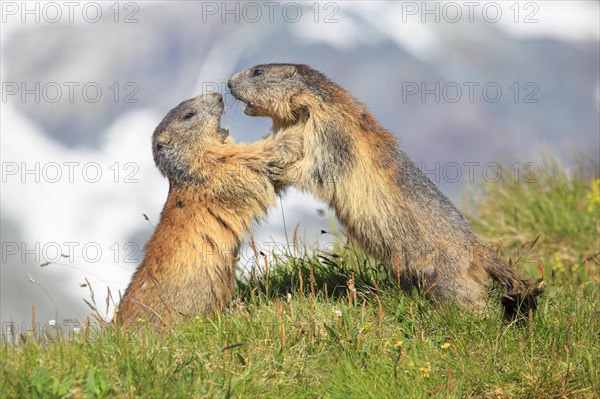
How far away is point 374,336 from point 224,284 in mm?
1926

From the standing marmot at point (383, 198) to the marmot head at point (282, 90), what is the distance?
13mm

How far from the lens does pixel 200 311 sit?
752 centimetres

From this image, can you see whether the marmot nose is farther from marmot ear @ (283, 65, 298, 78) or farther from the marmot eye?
marmot ear @ (283, 65, 298, 78)

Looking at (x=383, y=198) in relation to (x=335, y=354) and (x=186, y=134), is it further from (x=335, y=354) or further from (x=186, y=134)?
(x=186, y=134)

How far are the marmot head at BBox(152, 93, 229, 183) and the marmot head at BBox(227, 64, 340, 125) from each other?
344mm

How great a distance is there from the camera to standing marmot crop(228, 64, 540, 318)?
7.34 m

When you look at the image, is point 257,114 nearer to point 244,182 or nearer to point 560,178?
point 244,182

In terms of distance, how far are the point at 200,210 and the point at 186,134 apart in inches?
37.9

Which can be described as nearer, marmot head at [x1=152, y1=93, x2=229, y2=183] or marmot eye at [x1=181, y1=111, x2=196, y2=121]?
marmot head at [x1=152, y1=93, x2=229, y2=183]

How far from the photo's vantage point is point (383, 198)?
7.51 m

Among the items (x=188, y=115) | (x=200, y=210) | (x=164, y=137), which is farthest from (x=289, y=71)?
(x=200, y=210)

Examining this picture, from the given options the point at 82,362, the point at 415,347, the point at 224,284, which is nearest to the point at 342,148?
the point at 224,284

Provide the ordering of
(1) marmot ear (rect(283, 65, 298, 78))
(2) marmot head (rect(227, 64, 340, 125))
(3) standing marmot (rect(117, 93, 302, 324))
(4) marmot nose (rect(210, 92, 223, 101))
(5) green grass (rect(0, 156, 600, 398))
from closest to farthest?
1. (5) green grass (rect(0, 156, 600, 398))
2. (3) standing marmot (rect(117, 93, 302, 324))
3. (2) marmot head (rect(227, 64, 340, 125))
4. (1) marmot ear (rect(283, 65, 298, 78))
5. (4) marmot nose (rect(210, 92, 223, 101))

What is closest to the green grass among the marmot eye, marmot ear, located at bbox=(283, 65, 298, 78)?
the marmot eye
